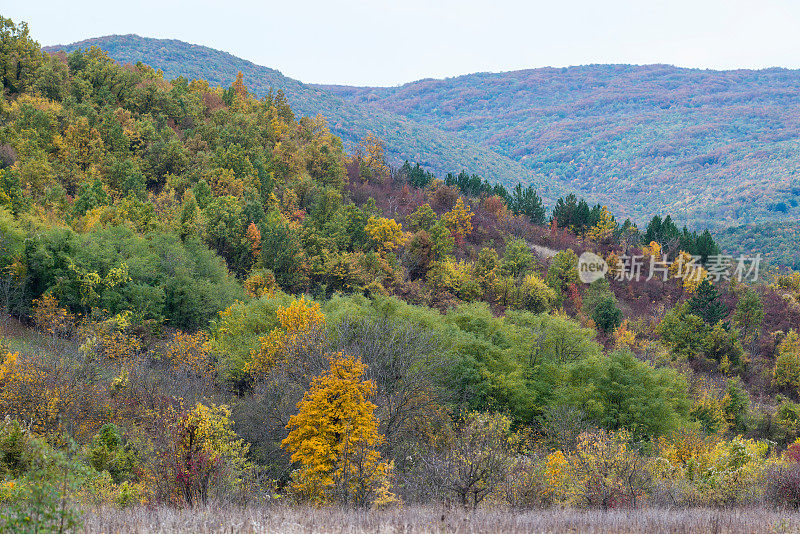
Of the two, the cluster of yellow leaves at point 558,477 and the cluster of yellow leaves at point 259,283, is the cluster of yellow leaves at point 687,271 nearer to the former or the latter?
the cluster of yellow leaves at point 259,283

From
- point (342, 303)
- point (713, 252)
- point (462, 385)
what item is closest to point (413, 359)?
point (462, 385)

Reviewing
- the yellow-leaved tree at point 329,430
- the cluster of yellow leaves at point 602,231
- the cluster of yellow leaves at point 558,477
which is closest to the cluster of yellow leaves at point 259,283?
the yellow-leaved tree at point 329,430

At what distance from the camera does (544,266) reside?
93000 millimetres

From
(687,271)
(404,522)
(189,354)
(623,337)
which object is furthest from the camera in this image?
(687,271)

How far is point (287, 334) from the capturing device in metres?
42.2

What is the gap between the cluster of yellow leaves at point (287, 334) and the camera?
40.2 m

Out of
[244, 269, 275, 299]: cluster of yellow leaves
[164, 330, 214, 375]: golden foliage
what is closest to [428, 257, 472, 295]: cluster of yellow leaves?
[244, 269, 275, 299]: cluster of yellow leaves

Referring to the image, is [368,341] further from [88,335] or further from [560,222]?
[560,222]

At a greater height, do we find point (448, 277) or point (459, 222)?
point (459, 222)

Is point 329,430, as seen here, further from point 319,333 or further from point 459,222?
point 459,222

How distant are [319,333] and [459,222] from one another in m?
60.7

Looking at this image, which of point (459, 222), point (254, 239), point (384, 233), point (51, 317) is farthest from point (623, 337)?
point (51, 317)

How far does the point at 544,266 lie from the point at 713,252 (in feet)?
98.4

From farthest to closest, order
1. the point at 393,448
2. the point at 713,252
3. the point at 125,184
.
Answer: the point at 713,252
the point at 125,184
the point at 393,448
